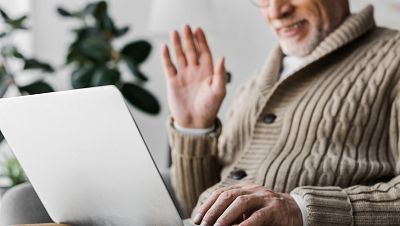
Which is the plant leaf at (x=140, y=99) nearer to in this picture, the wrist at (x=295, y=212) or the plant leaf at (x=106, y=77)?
the plant leaf at (x=106, y=77)

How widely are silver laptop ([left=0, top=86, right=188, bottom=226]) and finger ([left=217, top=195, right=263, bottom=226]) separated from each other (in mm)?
67

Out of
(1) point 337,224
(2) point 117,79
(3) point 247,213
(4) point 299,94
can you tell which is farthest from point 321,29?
(2) point 117,79

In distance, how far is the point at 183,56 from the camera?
1.61 metres

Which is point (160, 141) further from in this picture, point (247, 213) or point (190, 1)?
point (247, 213)

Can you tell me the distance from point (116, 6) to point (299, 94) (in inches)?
54.6

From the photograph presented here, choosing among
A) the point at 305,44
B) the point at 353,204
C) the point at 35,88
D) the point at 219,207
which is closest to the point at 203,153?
the point at 305,44

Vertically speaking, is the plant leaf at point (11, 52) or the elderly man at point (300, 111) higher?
the plant leaf at point (11, 52)

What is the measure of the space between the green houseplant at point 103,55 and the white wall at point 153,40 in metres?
0.19

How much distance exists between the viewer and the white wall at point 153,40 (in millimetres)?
2547

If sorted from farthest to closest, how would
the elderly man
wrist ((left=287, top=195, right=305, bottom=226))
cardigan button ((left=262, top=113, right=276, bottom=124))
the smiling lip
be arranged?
the smiling lip, cardigan button ((left=262, top=113, right=276, bottom=124)), the elderly man, wrist ((left=287, top=195, right=305, bottom=226))

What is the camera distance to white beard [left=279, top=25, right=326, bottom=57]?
1.66 m

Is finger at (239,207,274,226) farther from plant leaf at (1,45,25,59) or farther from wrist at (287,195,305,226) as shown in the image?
plant leaf at (1,45,25,59)

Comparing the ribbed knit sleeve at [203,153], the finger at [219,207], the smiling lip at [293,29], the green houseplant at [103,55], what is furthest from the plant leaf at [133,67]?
the finger at [219,207]

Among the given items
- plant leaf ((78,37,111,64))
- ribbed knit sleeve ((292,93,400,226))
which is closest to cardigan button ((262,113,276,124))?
ribbed knit sleeve ((292,93,400,226))
